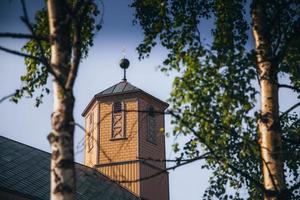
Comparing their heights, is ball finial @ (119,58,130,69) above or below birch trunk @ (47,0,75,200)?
above

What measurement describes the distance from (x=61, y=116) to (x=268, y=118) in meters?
3.11

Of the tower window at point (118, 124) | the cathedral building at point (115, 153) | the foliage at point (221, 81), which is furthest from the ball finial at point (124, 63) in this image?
the foliage at point (221, 81)

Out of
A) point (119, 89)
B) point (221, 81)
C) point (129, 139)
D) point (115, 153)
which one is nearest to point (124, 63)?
point (119, 89)

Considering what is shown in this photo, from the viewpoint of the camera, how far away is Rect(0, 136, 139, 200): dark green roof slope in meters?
20.0

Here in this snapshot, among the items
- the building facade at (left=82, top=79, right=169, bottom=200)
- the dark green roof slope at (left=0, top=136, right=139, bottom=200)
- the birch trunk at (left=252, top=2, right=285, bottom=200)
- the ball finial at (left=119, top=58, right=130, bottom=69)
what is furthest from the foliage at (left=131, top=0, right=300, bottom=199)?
the ball finial at (left=119, top=58, right=130, bottom=69)

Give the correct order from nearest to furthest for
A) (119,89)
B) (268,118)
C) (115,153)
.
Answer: (268,118)
(115,153)
(119,89)

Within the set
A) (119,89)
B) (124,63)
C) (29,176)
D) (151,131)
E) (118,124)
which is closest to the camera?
(29,176)

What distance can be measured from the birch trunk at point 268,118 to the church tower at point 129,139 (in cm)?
1856

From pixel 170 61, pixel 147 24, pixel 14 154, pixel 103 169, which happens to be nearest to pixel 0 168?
pixel 14 154

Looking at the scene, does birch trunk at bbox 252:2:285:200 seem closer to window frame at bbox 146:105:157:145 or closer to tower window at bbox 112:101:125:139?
tower window at bbox 112:101:125:139

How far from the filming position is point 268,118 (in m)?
6.98

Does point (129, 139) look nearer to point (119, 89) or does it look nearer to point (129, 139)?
point (129, 139)

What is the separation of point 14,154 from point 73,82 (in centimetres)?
1847

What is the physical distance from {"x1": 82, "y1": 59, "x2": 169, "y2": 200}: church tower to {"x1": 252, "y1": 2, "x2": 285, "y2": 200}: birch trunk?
18.6 metres
